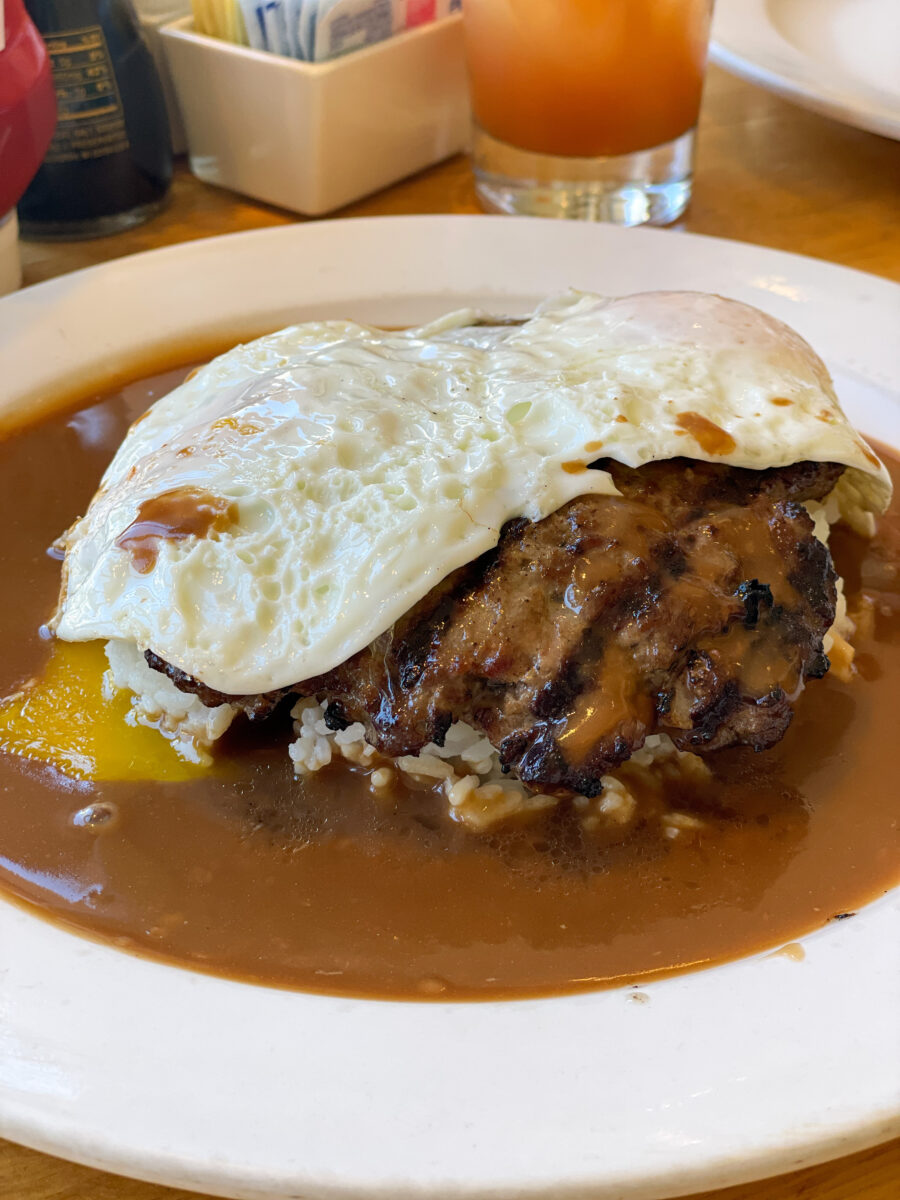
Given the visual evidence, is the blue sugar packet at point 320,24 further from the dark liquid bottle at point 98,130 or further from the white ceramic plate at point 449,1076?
the white ceramic plate at point 449,1076

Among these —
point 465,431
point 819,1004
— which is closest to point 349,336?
point 465,431

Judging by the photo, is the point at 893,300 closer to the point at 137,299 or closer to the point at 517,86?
the point at 517,86

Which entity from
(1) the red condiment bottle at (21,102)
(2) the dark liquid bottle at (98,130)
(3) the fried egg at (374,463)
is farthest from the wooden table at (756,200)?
(3) the fried egg at (374,463)

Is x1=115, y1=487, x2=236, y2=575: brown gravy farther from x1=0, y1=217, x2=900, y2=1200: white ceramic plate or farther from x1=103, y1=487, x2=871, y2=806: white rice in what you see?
x1=0, y1=217, x2=900, y2=1200: white ceramic plate

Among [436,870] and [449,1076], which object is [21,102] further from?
[449,1076]

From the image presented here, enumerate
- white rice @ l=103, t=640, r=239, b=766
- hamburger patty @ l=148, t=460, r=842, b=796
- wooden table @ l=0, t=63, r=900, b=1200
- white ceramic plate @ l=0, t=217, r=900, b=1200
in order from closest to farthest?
white ceramic plate @ l=0, t=217, r=900, b=1200 < hamburger patty @ l=148, t=460, r=842, b=796 < white rice @ l=103, t=640, r=239, b=766 < wooden table @ l=0, t=63, r=900, b=1200

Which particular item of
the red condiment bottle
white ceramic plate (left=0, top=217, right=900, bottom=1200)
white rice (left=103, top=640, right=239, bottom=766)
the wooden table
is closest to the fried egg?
white rice (left=103, top=640, right=239, bottom=766)
